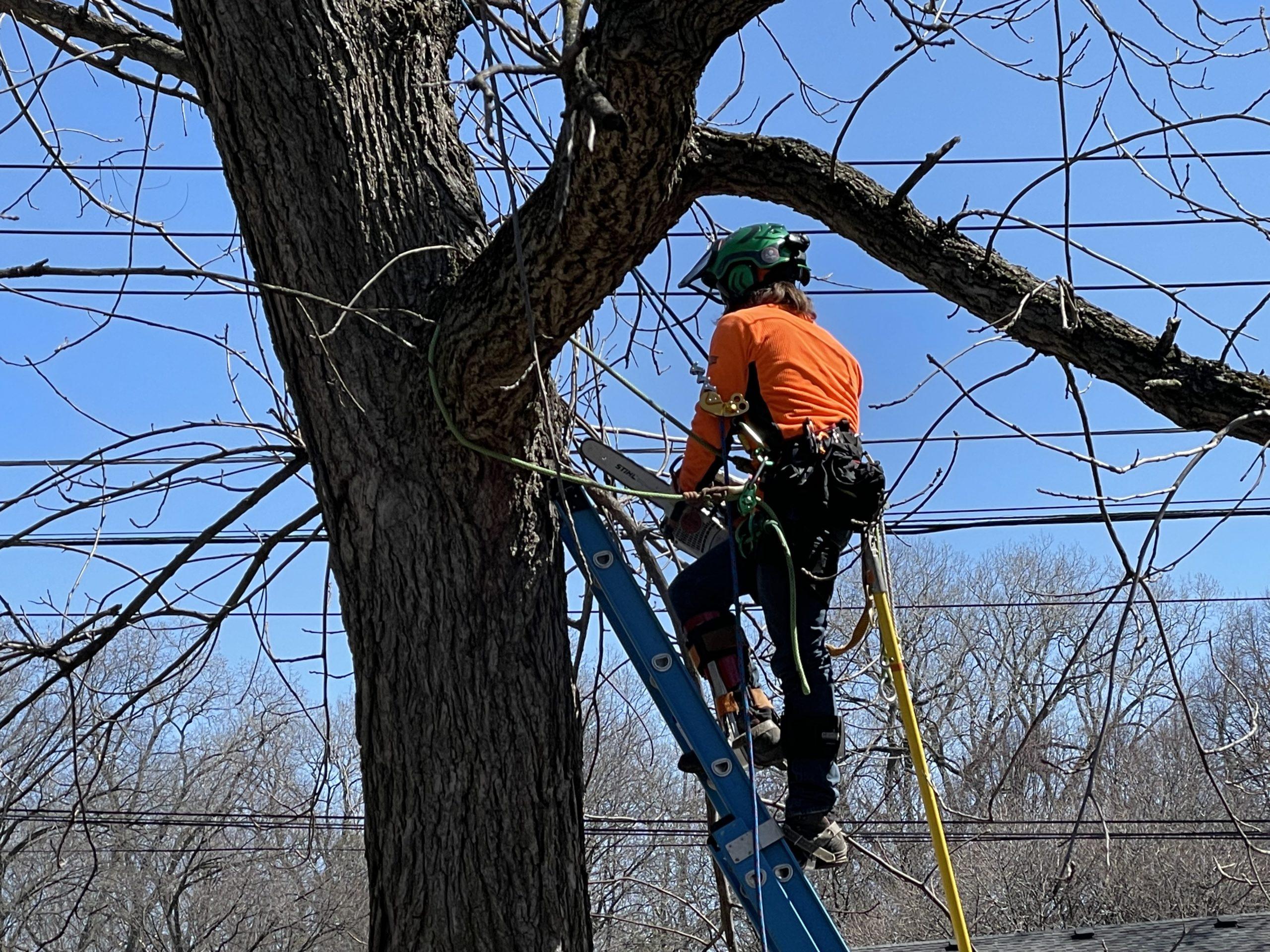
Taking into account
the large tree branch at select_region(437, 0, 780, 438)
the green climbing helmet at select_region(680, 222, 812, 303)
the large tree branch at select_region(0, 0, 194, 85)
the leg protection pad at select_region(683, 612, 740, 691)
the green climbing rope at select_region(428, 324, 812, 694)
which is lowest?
the leg protection pad at select_region(683, 612, 740, 691)

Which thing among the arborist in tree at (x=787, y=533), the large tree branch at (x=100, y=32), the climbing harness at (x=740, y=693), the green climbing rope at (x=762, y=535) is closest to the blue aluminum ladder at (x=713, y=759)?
the climbing harness at (x=740, y=693)

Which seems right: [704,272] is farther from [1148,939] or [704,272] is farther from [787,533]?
[1148,939]

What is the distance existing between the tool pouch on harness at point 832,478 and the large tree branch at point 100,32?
7.21ft

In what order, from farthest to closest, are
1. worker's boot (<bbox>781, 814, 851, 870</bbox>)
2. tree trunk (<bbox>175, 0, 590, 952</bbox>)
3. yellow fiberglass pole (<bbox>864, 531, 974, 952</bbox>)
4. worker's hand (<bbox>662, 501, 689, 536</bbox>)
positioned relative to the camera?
worker's hand (<bbox>662, 501, 689, 536</bbox>), worker's boot (<bbox>781, 814, 851, 870</bbox>), tree trunk (<bbox>175, 0, 590, 952</bbox>), yellow fiberglass pole (<bbox>864, 531, 974, 952</bbox>)

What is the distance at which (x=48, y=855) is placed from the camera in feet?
60.8

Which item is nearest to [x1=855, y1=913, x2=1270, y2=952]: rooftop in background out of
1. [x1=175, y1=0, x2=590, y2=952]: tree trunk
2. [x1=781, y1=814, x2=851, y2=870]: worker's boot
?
[x1=781, y1=814, x2=851, y2=870]: worker's boot

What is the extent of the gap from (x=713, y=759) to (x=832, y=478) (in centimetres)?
79

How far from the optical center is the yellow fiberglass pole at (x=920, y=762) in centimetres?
280

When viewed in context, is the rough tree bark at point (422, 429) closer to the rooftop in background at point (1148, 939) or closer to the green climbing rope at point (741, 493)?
the green climbing rope at point (741, 493)

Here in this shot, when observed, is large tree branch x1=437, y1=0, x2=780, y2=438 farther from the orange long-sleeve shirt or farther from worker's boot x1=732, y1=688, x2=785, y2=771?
worker's boot x1=732, y1=688, x2=785, y2=771

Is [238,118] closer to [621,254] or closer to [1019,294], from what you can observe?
[621,254]

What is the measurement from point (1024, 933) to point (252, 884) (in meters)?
13.9

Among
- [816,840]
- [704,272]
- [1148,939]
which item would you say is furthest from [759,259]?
[1148,939]

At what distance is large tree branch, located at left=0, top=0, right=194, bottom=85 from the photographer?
3998 millimetres
